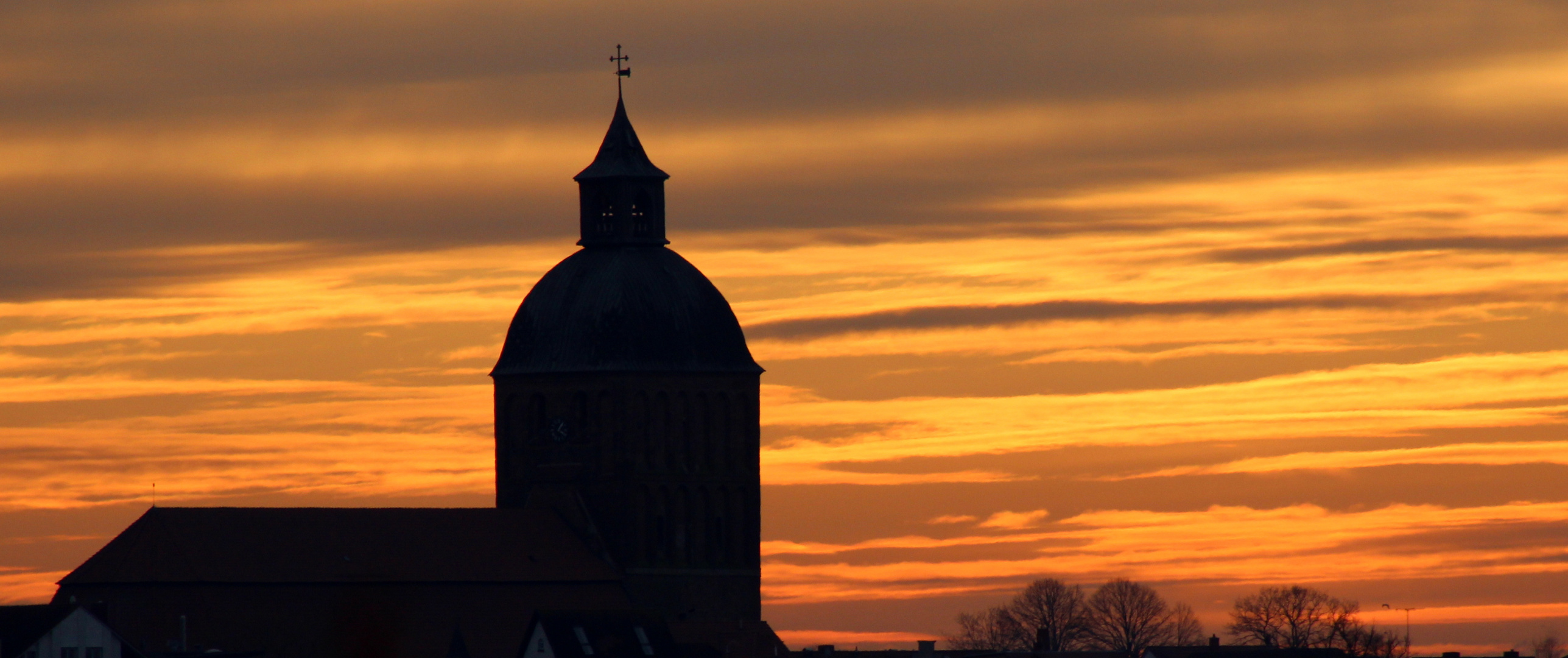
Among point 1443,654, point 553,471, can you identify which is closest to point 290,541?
point 553,471

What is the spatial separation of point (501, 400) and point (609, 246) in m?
7.18

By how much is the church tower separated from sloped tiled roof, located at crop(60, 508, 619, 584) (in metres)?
2.16

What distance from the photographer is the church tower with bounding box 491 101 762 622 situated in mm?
130750

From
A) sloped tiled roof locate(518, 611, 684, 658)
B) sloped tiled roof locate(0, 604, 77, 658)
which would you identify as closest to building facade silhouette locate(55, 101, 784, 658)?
sloped tiled roof locate(518, 611, 684, 658)

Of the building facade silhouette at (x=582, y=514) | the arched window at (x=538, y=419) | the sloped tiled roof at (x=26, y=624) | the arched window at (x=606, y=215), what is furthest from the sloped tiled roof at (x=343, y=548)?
the arched window at (x=606, y=215)

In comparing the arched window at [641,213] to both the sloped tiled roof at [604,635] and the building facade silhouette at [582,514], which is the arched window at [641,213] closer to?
the building facade silhouette at [582,514]

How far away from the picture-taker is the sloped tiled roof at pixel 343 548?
121m

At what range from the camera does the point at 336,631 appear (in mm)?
122875

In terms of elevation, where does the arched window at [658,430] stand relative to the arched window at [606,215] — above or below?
below

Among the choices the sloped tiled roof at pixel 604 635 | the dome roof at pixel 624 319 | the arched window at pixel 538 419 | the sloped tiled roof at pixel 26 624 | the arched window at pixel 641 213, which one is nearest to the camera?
the sloped tiled roof at pixel 26 624

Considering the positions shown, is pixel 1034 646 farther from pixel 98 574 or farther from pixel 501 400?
pixel 98 574

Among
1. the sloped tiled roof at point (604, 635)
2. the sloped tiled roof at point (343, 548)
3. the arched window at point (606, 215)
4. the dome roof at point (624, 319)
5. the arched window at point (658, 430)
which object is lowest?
the sloped tiled roof at point (604, 635)

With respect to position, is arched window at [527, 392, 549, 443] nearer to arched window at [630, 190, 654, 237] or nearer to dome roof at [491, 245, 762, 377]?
dome roof at [491, 245, 762, 377]

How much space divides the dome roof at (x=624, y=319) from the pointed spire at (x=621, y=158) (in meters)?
3.09
